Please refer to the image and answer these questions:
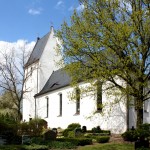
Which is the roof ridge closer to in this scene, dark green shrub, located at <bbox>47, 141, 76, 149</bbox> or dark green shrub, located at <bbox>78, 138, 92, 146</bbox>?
dark green shrub, located at <bbox>78, 138, 92, 146</bbox>

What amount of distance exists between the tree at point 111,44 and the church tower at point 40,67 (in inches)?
1160

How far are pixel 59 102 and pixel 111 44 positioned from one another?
25.4m

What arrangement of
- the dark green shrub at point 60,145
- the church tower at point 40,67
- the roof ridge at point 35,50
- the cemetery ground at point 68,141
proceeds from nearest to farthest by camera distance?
the cemetery ground at point 68,141, the dark green shrub at point 60,145, the church tower at point 40,67, the roof ridge at point 35,50

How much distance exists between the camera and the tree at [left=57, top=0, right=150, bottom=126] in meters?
22.4

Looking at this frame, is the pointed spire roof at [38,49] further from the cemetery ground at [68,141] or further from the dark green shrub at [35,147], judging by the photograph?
the dark green shrub at [35,147]

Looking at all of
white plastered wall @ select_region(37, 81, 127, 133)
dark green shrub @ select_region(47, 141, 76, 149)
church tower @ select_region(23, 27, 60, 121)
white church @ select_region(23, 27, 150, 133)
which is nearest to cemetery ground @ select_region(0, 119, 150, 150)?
dark green shrub @ select_region(47, 141, 76, 149)

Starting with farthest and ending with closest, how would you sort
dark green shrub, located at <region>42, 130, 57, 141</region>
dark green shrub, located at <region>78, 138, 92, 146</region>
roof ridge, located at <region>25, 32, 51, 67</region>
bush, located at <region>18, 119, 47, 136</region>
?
roof ridge, located at <region>25, 32, 51, 67</region> → bush, located at <region>18, 119, 47, 136</region> → dark green shrub, located at <region>42, 130, 57, 141</region> → dark green shrub, located at <region>78, 138, 92, 146</region>

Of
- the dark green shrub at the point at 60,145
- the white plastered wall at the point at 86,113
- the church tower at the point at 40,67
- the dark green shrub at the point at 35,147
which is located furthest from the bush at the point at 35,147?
the church tower at the point at 40,67

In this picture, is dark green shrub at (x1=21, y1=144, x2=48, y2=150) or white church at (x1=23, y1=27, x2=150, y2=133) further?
white church at (x1=23, y1=27, x2=150, y2=133)

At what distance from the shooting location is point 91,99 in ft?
124

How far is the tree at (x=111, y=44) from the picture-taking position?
73.5ft

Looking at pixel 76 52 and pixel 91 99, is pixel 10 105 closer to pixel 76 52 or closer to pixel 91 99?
pixel 91 99

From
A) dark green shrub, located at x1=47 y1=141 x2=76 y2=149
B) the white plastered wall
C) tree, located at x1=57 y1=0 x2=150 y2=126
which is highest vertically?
tree, located at x1=57 y1=0 x2=150 y2=126

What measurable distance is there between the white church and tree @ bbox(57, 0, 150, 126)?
124 inches
